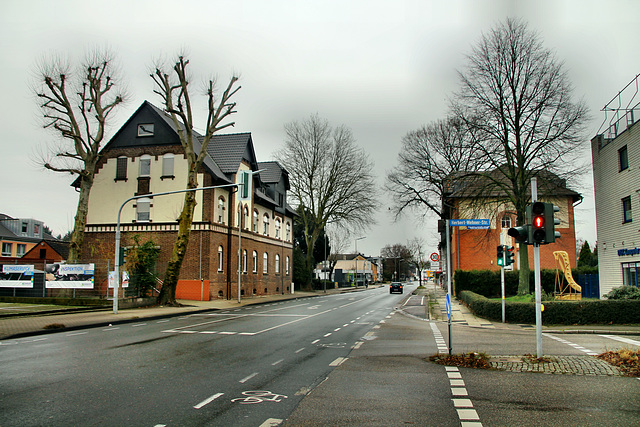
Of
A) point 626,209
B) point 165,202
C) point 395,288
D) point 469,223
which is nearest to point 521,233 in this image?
point 469,223

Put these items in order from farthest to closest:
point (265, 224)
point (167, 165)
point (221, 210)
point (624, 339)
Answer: point (265, 224) < point (221, 210) < point (167, 165) < point (624, 339)

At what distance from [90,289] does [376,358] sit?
2005cm

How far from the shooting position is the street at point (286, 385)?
20.0 feet

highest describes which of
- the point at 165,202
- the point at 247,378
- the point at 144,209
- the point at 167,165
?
the point at 167,165

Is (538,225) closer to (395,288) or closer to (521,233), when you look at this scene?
(521,233)

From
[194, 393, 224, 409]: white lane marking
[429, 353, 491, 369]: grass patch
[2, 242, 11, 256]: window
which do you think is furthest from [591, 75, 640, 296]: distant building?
[2, 242, 11, 256]: window

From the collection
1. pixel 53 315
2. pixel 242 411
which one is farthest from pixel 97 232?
pixel 242 411

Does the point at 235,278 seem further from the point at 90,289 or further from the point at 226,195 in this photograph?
the point at 90,289

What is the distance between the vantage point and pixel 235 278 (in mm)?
37531

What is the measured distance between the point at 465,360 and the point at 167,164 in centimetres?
2928

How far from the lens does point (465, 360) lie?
10.1 m

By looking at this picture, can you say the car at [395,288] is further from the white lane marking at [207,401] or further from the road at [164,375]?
the white lane marking at [207,401]

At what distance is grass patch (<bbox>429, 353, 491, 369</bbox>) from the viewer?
9.78 meters

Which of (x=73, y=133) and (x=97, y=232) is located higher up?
(x=73, y=133)
